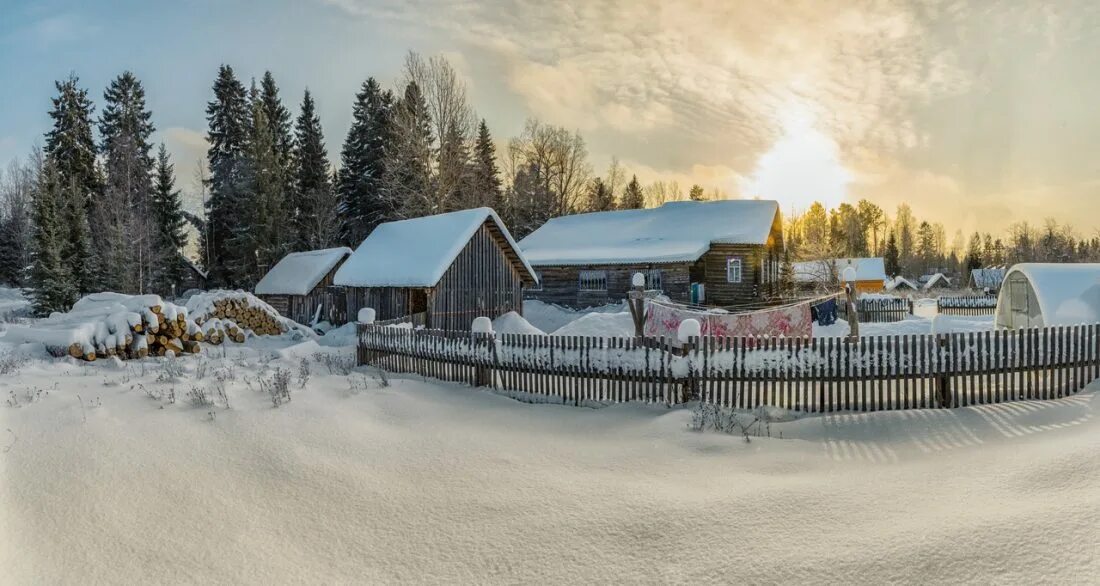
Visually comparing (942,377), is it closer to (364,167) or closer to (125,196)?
(364,167)

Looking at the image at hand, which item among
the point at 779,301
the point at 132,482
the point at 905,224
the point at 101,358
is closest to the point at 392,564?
the point at 132,482

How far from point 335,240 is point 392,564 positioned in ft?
135

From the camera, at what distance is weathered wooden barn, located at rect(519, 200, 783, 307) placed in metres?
29.7

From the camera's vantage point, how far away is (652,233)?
1344 inches

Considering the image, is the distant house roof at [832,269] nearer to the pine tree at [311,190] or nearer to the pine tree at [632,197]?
the pine tree at [632,197]

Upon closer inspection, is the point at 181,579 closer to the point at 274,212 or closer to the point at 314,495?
the point at 314,495

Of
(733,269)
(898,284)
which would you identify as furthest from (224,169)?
(898,284)

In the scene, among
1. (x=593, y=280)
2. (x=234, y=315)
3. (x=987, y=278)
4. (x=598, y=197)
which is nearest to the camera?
(x=234, y=315)

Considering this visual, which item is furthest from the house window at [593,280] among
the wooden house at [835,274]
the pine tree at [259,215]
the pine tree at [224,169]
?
the pine tree at [224,169]

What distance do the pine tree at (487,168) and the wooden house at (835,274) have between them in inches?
1048

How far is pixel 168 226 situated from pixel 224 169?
5.84 metres

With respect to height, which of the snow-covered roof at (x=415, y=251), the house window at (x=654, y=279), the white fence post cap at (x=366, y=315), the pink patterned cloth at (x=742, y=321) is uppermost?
the snow-covered roof at (x=415, y=251)

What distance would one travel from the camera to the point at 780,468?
5.97 metres

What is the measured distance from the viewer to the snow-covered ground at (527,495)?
3.87m
